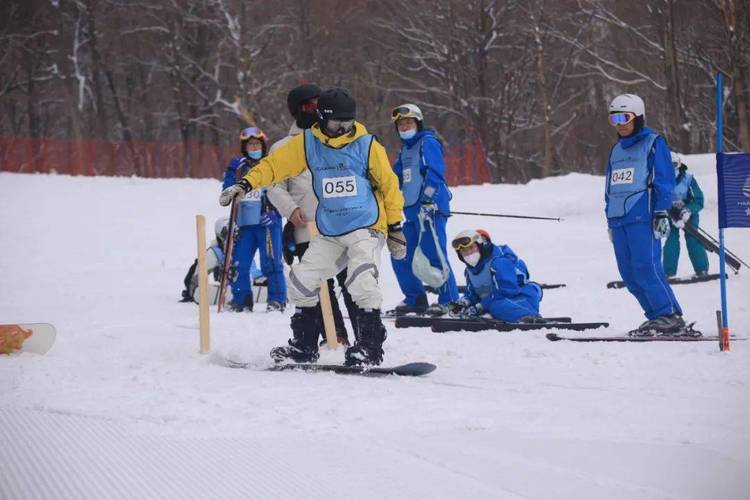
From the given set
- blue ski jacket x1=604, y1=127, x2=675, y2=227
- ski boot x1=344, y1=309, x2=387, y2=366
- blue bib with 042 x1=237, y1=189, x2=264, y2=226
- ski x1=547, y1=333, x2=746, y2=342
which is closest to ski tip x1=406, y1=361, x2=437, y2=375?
ski boot x1=344, y1=309, x2=387, y2=366

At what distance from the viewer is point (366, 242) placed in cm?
611

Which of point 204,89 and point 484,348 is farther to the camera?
point 204,89

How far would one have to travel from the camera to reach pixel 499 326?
805cm

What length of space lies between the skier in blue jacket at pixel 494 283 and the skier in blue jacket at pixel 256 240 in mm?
2201

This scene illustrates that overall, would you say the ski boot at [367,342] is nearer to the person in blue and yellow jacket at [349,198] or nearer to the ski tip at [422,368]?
the person in blue and yellow jacket at [349,198]

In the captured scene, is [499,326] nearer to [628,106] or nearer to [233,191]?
[628,106]

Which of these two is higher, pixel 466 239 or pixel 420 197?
pixel 420 197

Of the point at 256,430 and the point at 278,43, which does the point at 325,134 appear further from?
the point at 278,43

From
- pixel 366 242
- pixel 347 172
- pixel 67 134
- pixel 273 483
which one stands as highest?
pixel 67 134

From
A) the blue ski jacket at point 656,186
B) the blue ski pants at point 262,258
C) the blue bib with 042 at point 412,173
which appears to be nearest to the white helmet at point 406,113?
the blue bib with 042 at point 412,173

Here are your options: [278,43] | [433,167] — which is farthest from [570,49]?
[433,167]

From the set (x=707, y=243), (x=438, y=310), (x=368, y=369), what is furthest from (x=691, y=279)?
(x=368, y=369)

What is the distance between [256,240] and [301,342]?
392cm

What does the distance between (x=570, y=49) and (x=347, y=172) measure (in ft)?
86.5
